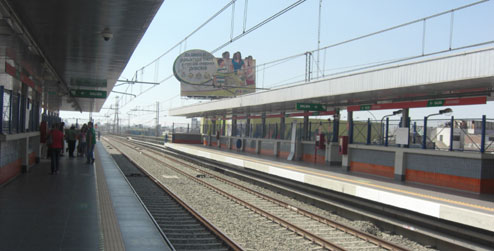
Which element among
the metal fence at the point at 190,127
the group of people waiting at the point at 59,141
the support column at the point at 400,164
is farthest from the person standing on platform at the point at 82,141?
the metal fence at the point at 190,127

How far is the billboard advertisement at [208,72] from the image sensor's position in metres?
49.9

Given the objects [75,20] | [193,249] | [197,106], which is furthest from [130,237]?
[197,106]

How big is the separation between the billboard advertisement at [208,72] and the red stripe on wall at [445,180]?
3365 centimetres

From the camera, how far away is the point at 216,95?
174 feet

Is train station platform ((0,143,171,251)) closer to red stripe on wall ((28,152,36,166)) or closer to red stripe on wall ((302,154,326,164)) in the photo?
red stripe on wall ((28,152,36,166))

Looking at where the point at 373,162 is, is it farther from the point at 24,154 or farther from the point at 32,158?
the point at 32,158

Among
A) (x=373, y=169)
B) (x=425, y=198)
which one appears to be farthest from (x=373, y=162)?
(x=425, y=198)

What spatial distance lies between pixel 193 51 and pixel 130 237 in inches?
1729

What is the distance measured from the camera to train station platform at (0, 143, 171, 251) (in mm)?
6594

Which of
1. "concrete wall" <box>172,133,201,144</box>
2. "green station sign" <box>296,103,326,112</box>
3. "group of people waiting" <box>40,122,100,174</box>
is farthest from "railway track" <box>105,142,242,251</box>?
"concrete wall" <box>172,133,201,144</box>

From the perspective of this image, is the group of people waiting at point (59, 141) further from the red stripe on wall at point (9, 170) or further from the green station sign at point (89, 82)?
the green station sign at point (89, 82)

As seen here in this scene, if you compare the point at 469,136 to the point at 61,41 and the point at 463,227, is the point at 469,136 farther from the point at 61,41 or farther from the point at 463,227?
the point at 61,41

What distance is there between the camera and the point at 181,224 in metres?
9.62

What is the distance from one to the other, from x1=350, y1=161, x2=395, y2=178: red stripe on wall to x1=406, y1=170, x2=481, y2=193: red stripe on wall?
1.06 metres
